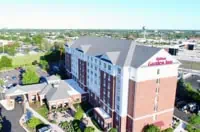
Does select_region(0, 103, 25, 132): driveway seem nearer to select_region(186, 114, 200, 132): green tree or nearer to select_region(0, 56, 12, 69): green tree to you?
select_region(186, 114, 200, 132): green tree

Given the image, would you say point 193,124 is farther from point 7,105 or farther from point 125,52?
point 7,105

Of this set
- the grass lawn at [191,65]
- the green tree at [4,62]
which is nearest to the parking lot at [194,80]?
the grass lawn at [191,65]

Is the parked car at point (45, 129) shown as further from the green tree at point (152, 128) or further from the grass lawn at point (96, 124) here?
the green tree at point (152, 128)

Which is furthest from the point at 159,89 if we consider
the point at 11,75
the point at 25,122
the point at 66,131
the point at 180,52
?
the point at 180,52

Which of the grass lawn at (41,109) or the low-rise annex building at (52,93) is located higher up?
the low-rise annex building at (52,93)

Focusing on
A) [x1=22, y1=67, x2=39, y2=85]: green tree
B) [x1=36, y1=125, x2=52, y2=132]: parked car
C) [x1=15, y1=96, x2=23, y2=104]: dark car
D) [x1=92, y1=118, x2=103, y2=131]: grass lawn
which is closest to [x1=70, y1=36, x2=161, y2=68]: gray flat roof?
[x1=92, y1=118, x2=103, y2=131]: grass lawn

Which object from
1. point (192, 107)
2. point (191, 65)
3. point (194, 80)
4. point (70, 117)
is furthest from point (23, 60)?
point (192, 107)
